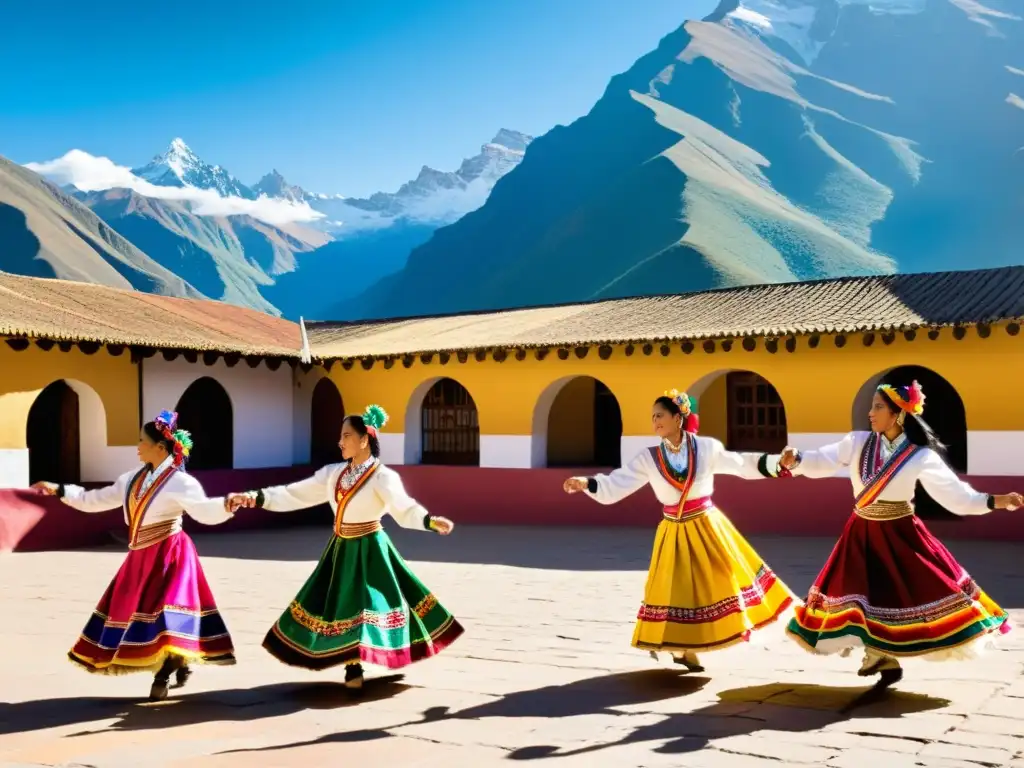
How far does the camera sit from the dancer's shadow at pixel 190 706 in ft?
16.3

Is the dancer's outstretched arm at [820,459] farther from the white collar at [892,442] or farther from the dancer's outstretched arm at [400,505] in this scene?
the dancer's outstretched arm at [400,505]

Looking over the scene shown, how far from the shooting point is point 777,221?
236 feet

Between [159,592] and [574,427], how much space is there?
41.1 feet

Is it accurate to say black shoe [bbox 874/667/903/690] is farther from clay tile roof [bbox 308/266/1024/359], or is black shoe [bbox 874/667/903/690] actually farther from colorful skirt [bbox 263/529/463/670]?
clay tile roof [bbox 308/266/1024/359]

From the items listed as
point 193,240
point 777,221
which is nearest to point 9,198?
point 193,240

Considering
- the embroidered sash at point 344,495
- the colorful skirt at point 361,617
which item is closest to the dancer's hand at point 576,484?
the colorful skirt at point 361,617

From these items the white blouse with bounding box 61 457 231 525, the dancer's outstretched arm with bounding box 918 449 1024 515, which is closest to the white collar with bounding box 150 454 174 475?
the white blouse with bounding box 61 457 231 525

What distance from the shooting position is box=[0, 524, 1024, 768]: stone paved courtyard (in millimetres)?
4344

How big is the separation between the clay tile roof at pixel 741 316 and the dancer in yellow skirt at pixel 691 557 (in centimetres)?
714

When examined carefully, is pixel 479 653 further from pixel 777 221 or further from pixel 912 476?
pixel 777 221

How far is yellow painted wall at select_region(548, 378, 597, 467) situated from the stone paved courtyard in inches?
366

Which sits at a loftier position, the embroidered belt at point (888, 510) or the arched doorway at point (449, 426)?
the arched doorway at point (449, 426)

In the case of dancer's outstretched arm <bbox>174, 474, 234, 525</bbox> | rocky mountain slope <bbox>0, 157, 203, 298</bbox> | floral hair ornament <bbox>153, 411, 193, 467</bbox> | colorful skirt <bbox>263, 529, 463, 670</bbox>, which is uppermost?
rocky mountain slope <bbox>0, 157, 203, 298</bbox>

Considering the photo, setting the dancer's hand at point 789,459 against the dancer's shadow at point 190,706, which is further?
the dancer's hand at point 789,459
